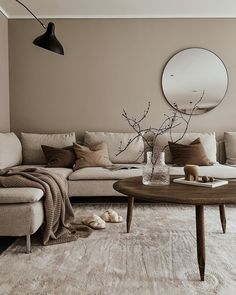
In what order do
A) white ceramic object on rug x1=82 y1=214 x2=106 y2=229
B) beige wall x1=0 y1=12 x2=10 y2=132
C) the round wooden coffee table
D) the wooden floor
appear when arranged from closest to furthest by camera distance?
1. the round wooden coffee table
2. the wooden floor
3. white ceramic object on rug x1=82 y1=214 x2=106 y2=229
4. beige wall x1=0 y1=12 x2=10 y2=132

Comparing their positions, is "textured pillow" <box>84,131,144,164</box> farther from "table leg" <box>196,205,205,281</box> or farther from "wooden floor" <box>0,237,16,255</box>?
"table leg" <box>196,205,205,281</box>

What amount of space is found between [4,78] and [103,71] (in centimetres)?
135

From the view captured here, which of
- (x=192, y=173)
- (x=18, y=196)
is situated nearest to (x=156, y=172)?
(x=192, y=173)

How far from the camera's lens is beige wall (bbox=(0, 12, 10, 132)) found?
4777mm

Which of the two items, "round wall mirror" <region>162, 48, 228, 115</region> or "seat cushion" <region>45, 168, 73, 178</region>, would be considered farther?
"round wall mirror" <region>162, 48, 228, 115</region>

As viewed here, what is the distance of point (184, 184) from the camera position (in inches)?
109

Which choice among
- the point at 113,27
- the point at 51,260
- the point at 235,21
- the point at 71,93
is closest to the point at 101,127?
the point at 71,93

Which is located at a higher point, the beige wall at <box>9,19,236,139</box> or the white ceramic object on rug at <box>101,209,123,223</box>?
the beige wall at <box>9,19,236,139</box>

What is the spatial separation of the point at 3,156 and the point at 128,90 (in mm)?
1931

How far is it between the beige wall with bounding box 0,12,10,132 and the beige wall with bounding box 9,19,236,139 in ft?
0.30

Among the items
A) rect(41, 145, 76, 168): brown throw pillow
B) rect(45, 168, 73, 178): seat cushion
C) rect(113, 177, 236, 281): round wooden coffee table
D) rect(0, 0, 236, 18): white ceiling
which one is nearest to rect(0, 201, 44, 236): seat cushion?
rect(113, 177, 236, 281): round wooden coffee table

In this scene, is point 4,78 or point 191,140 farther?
point 4,78

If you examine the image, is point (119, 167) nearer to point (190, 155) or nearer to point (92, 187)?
point (92, 187)

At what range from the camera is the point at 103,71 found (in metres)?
5.04
